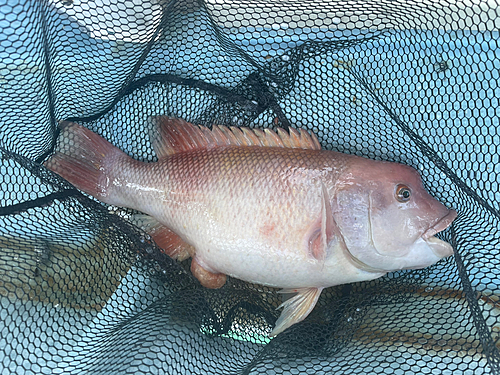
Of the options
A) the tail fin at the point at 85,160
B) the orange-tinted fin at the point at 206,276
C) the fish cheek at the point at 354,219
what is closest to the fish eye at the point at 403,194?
the fish cheek at the point at 354,219

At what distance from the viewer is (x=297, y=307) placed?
1.63m

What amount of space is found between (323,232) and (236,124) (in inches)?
32.6

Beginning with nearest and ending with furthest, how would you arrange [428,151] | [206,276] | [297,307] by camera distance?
[297,307], [206,276], [428,151]

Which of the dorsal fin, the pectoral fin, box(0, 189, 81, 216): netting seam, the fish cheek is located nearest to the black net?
box(0, 189, 81, 216): netting seam

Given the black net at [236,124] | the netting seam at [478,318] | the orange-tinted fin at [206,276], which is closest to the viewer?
the netting seam at [478,318]

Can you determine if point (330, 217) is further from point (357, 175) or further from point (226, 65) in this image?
point (226, 65)

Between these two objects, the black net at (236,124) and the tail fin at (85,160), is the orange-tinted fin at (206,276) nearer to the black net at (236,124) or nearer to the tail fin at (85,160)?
the black net at (236,124)

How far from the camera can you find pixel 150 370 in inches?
55.2

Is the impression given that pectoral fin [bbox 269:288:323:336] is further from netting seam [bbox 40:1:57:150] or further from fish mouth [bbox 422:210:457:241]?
netting seam [bbox 40:1:57:150]

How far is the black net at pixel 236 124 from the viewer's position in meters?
1.56

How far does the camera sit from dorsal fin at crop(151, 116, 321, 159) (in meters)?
1.65

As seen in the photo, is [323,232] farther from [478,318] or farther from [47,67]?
[47,67]

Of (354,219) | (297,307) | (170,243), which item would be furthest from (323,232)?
(170,243)

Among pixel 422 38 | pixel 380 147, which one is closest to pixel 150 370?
pixel 380 147
